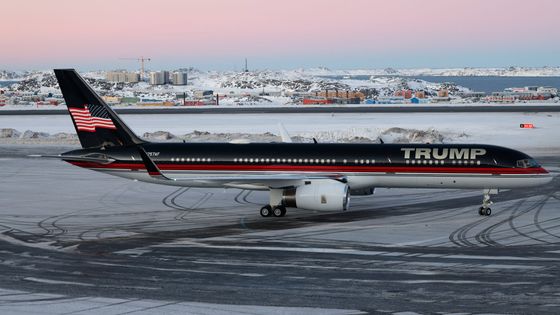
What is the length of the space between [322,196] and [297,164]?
408 cm

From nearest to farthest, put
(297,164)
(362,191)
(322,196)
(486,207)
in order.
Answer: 1. (322,196)
2. (486,207)
3. (297,164)
4. (362,191)

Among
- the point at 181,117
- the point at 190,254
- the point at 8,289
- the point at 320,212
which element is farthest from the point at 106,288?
the point at 181,117

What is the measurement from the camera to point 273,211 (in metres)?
38.2

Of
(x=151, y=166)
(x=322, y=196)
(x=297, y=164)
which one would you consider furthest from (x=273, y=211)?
(x=151, y=166)

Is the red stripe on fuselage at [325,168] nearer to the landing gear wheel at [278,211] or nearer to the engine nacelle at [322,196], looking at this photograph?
the landing gear wheel at [278,211]

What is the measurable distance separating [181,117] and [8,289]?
85.6m

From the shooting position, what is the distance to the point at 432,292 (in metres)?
23.7

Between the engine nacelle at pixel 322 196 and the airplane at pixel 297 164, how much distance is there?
48mm

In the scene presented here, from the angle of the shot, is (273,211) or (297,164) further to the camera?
(297,164)

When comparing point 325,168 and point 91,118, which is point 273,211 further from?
point 91,118

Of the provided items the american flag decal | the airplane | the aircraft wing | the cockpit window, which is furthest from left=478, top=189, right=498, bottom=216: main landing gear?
the american flag decal

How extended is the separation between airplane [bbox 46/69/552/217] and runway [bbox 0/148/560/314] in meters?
1.56

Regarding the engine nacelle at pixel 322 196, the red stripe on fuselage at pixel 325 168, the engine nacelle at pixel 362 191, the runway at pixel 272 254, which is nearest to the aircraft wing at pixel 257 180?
the engine nacelle at pixel 322 196

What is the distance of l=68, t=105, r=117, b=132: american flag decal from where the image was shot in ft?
136
